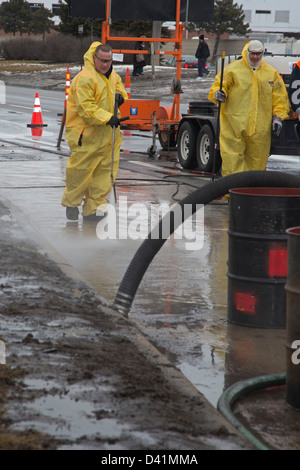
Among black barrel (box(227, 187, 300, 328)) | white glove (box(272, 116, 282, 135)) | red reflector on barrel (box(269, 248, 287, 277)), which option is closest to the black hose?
black barrel (box(227, 187, 300, 328))

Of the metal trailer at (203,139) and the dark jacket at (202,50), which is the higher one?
the dark jacket at (202,50)

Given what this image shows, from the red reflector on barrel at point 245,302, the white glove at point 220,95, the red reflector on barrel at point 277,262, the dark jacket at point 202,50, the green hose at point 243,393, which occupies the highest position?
the dark jacket at point 202,50

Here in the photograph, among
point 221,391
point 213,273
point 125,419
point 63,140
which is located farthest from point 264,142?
point 63,140

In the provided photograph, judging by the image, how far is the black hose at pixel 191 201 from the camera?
5.30m

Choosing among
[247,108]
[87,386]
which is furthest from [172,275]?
[247,108]

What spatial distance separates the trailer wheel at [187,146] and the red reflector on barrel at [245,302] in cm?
776

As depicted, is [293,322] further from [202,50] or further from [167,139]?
[202,50]

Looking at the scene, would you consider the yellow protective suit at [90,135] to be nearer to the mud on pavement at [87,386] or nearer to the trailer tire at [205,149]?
the mud on pavement at [87,386]

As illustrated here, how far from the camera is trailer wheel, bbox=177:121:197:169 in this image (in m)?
13.0

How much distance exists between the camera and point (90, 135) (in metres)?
8.45

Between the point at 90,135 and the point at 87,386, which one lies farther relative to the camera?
the point at 90,135

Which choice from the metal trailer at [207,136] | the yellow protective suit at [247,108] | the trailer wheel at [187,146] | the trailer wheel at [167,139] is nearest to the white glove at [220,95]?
the yellow protective suit at [247,108]

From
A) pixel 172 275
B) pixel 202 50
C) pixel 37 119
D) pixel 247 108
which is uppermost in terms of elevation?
pixel 202 50

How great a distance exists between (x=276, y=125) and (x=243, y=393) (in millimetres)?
5442
